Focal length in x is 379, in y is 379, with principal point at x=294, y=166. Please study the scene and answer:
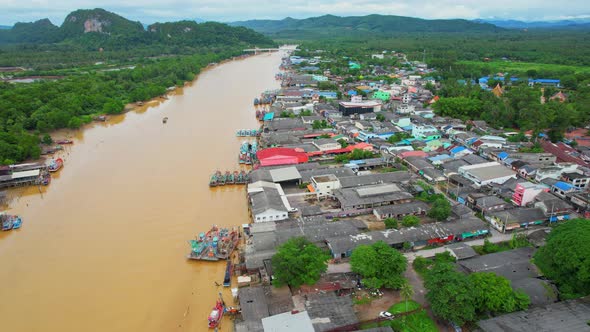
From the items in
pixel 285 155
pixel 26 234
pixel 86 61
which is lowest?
pixel 26 234

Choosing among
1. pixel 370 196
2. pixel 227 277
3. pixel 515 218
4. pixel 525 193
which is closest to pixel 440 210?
pixel 515 218

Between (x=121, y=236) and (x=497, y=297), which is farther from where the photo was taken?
(x=121, y=236)

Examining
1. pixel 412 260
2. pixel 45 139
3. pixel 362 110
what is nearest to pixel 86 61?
pixel 45 139

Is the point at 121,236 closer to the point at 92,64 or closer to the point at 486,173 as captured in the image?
the point at 486,173

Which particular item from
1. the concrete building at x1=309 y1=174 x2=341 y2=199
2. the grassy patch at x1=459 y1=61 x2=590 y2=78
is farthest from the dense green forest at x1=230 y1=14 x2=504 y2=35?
the concrete building at x1=309 y1=174 x2=341 y2=199

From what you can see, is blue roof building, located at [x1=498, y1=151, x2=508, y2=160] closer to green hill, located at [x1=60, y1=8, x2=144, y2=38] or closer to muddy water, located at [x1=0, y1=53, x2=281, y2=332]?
muddy water, located at [x1=0, y1=53, x2=281, y2=332]

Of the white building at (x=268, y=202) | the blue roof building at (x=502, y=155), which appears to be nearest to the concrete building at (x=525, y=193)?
the blue roof building at (x=502, y=155)

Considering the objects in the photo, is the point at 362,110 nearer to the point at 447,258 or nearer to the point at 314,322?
the point at 447,258

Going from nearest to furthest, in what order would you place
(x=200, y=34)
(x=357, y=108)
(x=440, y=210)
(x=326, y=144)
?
1. (x=440, y=210)
2. (x=326, y=144)
3. (x=357, y=108)
4. (x=200, y=34)
